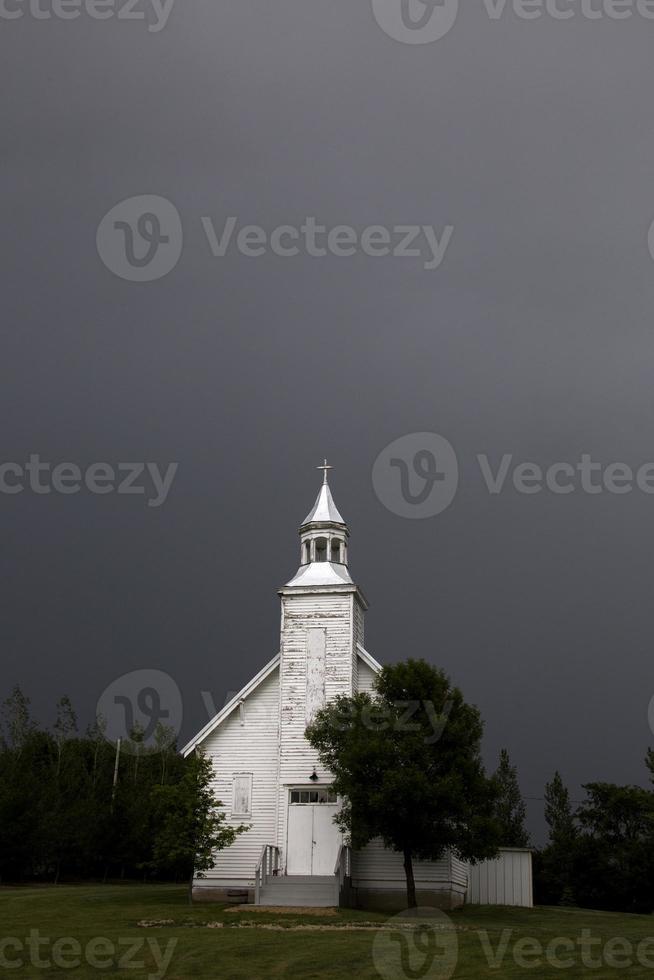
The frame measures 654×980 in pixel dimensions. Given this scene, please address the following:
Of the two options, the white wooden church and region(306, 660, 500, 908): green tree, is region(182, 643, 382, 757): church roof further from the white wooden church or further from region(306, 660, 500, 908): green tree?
region(306, 660, 500, 908): green tree

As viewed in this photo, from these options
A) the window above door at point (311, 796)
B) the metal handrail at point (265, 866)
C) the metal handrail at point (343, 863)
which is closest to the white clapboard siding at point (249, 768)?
the metal handrail at point (265, 866)

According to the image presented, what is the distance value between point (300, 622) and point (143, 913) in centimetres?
1158

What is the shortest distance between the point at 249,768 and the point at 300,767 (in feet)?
7.42

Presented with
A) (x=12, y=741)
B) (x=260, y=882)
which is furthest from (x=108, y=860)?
(x=260, y=882)

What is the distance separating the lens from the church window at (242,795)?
1446 inches

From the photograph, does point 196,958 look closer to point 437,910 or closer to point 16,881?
point 437,910

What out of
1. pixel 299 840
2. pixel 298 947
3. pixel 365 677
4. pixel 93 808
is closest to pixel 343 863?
pixel 299 840

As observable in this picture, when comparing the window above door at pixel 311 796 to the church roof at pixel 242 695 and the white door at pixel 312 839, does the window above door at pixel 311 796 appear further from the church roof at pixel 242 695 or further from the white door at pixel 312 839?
the church roof at pixel 242 695

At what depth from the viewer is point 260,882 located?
3281 centimetres

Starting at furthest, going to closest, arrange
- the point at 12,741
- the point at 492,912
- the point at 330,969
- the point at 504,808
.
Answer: the point at 504,808, the point at 12,741, the point at 492,912, the point at 330,969

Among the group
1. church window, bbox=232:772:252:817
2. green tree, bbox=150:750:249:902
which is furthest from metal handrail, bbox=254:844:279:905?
church window, bbox=232:772:252:817

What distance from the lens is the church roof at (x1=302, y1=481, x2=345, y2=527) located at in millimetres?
40281

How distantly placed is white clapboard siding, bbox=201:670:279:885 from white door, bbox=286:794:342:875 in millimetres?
1136

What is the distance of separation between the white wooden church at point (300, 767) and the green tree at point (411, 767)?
7.06 ft
